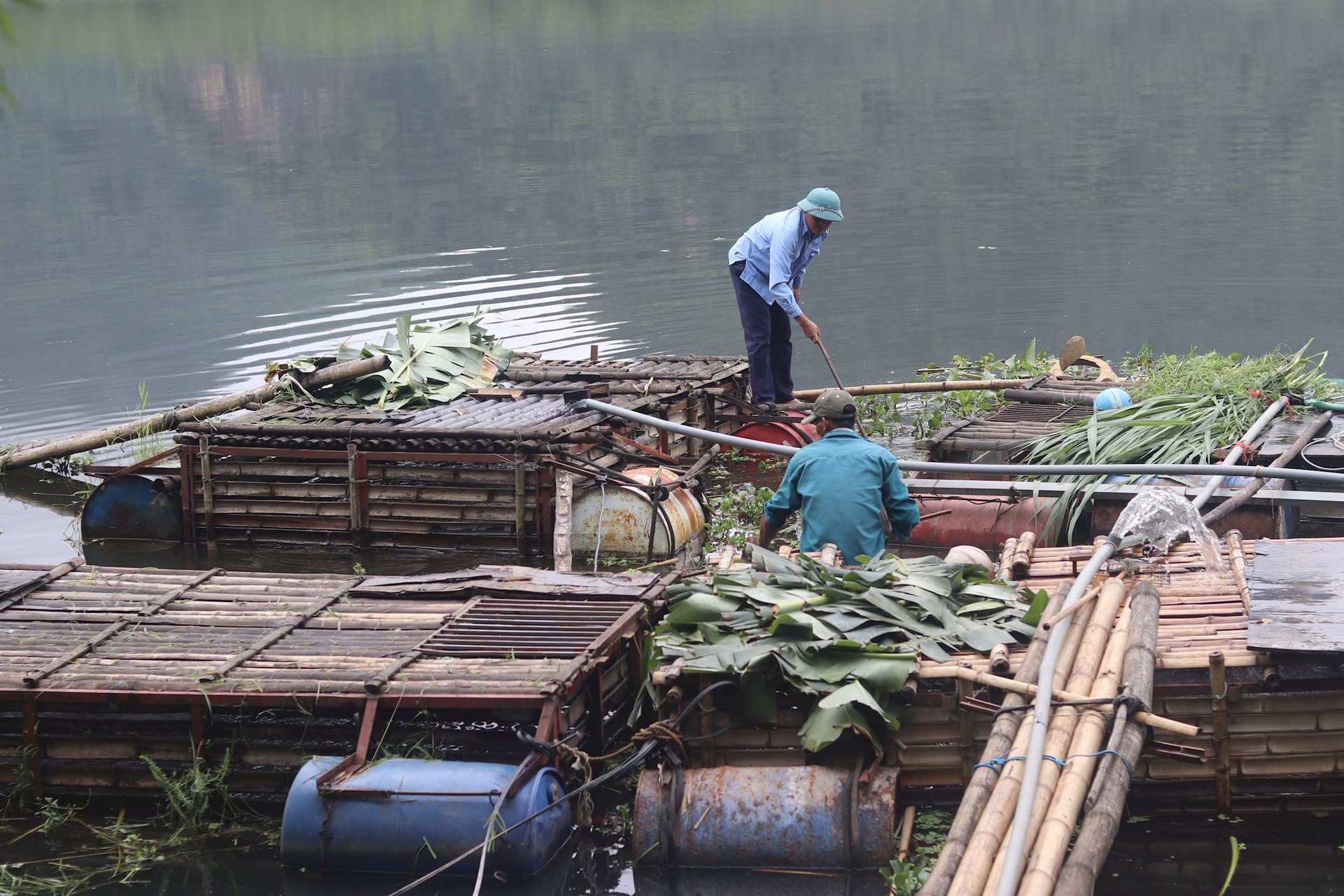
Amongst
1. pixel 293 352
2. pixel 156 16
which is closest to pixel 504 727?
pixel 293 352

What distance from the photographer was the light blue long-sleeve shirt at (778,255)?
1071 cm

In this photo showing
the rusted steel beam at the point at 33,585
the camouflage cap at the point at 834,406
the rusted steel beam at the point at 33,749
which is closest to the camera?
the rusted steel beam at the point at 33,749

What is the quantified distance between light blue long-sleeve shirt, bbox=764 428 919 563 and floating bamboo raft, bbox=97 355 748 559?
2729mm

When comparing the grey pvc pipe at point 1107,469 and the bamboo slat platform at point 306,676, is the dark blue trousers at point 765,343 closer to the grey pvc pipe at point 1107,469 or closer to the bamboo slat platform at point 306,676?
the grey pvc pipe at point 1107,469

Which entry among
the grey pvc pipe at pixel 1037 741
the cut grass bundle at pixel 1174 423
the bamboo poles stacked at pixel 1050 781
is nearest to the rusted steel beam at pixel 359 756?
the bamboo poles stacked at pixel 1050 781

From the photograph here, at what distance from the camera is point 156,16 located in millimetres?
50906

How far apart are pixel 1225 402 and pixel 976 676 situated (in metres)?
5.15

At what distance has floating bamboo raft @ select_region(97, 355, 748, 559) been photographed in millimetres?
9742

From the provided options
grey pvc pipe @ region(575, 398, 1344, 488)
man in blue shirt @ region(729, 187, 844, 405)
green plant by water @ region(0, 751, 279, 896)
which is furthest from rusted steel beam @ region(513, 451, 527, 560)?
green plant by water @ region(0, 751, 279, 896)

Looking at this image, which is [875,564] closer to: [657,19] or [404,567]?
[404,567]

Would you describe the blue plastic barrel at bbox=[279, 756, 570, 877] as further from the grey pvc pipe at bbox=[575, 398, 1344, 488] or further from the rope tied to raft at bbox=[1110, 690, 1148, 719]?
the grey pvc pipe at bbox=[575, 398, 1344, 488]

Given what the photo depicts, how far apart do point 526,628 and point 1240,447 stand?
4.32m

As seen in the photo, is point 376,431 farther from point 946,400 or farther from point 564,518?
point 946,400

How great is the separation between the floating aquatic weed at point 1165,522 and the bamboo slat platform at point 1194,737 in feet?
2.83
